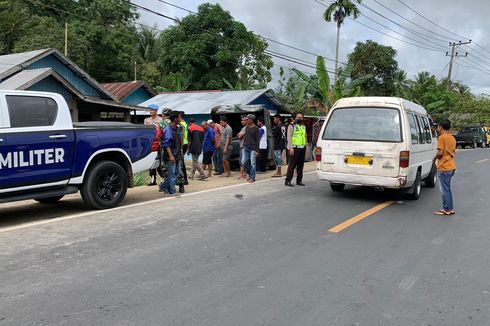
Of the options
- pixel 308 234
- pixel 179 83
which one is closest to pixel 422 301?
pixel 308 234

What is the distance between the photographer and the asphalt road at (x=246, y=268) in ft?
13.0

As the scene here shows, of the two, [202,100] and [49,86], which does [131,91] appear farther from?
[49,86]

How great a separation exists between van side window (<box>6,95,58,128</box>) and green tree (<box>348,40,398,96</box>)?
3405cm

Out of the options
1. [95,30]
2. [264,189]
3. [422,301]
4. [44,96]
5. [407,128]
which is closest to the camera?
[422,301]

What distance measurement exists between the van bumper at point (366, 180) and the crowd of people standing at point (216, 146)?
2.09m

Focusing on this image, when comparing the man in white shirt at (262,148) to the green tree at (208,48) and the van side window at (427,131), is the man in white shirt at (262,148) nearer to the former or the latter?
A: the van side window at (427,131)

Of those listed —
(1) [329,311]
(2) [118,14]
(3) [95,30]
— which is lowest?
(1) [329,311]

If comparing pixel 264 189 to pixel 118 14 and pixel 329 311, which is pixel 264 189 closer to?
pixel 329 311

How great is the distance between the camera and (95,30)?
Answer: 37.0 m

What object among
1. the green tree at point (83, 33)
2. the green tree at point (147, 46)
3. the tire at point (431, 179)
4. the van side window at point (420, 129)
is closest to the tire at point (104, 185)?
the van side window at point (420, 129)

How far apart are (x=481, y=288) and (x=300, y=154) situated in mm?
6992

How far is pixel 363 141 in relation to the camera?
9.08 meters

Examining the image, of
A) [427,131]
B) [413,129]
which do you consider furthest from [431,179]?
[413,129]

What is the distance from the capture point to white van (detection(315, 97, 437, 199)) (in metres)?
8.78
